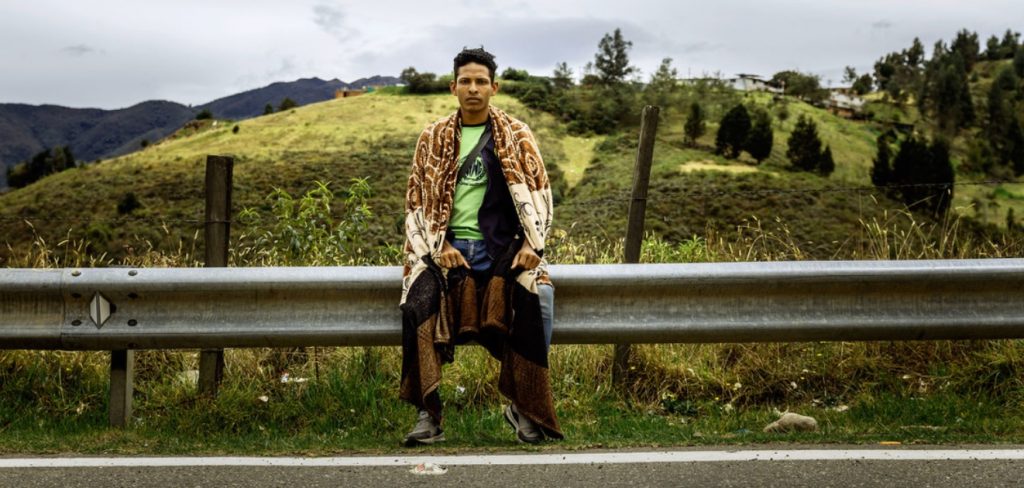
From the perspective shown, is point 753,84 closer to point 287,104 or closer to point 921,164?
point 921,164

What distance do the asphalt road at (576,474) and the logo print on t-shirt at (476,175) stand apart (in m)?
1.14

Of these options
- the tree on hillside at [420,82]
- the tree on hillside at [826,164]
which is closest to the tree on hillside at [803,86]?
the tree on hillside at [826,164]

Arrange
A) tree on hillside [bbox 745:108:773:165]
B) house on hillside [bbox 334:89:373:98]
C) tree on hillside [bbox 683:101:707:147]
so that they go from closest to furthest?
tree on hillside [bbox 745:108:773:165]
tree on hillside [bbox 683:101:707:147]
house on hillside [bbox 334:89:373:98]

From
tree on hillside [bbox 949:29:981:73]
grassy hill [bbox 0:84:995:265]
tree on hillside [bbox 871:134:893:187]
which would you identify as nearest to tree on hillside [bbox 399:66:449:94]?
grassy hill [bbox 0:84:995:265]

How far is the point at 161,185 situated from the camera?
7456 centimetres

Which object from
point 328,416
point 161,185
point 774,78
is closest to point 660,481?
point 328,416

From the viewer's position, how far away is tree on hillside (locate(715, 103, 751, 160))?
92875mm

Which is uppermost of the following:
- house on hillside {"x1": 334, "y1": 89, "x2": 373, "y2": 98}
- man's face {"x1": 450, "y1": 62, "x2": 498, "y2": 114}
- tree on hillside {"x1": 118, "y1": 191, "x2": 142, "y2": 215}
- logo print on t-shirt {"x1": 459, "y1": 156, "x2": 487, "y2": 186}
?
house on hillside {"x1": 334, "y1": 89, "x2": 373, "y2": 98}

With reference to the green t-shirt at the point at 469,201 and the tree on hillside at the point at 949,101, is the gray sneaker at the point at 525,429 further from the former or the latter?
the tree on hillside at the point at 949,101

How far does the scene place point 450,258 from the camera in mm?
3941

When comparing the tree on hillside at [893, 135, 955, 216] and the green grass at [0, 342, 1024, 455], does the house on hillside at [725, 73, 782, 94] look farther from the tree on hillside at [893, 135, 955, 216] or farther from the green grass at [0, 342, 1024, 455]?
the green grass at [0, 342, 1024, 455]

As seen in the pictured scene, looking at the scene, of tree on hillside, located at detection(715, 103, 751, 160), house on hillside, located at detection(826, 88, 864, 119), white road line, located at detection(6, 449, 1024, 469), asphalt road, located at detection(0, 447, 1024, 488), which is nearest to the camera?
asphalt road, located at detection(0, 447, 1024, 488)

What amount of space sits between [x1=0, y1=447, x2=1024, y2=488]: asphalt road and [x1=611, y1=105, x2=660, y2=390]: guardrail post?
4.74ft

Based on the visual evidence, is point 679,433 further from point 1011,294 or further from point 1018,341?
point 1018,341
